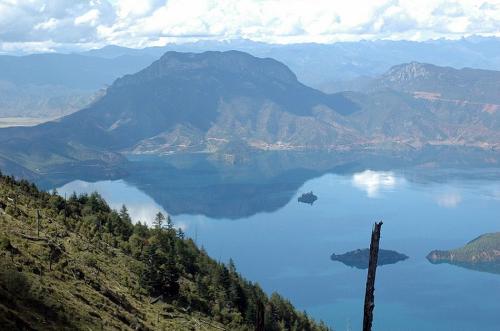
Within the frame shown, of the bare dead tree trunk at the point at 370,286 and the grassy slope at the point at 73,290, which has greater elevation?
the bare dead tree trunk at the point at 370,286

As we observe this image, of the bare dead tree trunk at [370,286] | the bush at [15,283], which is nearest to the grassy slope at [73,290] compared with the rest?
the bush at [15,283]

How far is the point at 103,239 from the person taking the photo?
202ft

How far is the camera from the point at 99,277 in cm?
4662

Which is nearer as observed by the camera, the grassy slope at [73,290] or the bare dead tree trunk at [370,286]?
the bare dead tree trunk at [370,286]

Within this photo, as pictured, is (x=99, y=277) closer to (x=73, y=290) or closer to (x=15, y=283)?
(x=73, y=290)

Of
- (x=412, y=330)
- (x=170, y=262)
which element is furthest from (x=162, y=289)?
(x=412, y=330)

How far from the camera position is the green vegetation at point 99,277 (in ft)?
112

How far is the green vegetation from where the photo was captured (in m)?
34.3

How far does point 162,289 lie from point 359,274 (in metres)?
143

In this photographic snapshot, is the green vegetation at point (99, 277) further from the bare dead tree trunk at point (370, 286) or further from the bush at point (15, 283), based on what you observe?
the bare dead tree trunk at point (370, 286)

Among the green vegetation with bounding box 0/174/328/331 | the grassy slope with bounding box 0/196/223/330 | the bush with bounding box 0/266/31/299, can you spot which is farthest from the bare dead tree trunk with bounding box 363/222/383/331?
the bush with bounding box 0/266/31/299

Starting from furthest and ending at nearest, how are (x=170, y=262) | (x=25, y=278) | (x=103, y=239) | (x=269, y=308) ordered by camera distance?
1. (x=269, y=308)
2. (x=103, y=239)
3. (x=170, y=262)
4. (x=25, y=278)

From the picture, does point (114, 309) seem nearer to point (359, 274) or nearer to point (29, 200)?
point (29, 200)

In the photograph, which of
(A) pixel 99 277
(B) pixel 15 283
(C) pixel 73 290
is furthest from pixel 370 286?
(A) pixel 99 277
